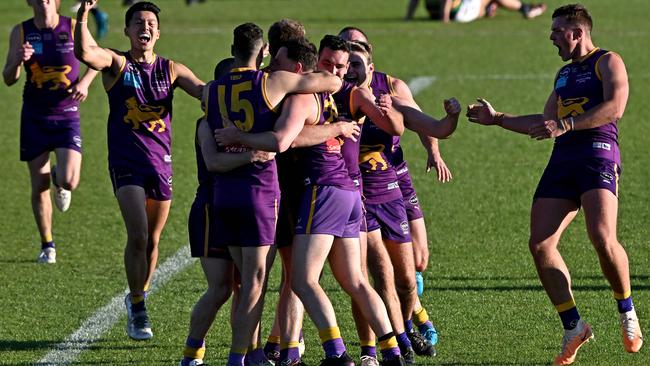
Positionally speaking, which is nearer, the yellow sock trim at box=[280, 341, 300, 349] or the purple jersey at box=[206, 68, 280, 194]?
the purple jersey at box=[206, 68, 280, 194]

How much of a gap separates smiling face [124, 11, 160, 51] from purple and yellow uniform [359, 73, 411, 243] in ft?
5.44

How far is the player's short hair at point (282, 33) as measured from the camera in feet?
26.3

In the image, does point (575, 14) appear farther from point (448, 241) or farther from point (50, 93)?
point (50, 93)

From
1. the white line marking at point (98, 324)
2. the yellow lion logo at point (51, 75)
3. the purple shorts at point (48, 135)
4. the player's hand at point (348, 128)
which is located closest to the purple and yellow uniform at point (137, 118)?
the white line marking at point (98, 324)

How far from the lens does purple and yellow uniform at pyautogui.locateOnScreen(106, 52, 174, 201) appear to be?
9.45 meters

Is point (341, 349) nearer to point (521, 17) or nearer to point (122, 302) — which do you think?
point (122, 302)

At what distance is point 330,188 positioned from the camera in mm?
7891

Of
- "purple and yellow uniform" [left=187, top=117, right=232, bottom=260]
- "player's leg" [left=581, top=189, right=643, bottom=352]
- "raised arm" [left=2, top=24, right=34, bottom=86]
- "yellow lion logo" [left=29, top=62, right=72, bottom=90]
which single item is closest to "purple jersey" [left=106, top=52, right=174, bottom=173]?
"purple and yellow uniform" [left=187, top=117, right=232, bottom=260]

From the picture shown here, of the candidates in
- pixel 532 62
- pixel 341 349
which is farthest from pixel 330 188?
pixel 532 62

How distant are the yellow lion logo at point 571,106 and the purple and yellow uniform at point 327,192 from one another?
162 centimetres

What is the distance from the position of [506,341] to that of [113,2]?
84.8 feet

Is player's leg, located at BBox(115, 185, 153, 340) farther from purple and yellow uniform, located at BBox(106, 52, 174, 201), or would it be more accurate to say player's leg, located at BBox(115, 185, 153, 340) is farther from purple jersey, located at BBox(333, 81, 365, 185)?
purple jersey, located at BBox(333, 81, 365, 185)

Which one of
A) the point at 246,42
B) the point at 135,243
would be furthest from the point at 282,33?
the point at 135,243

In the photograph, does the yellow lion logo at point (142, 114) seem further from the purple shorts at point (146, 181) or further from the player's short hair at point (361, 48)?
the player's short hair at point (361, 48)
